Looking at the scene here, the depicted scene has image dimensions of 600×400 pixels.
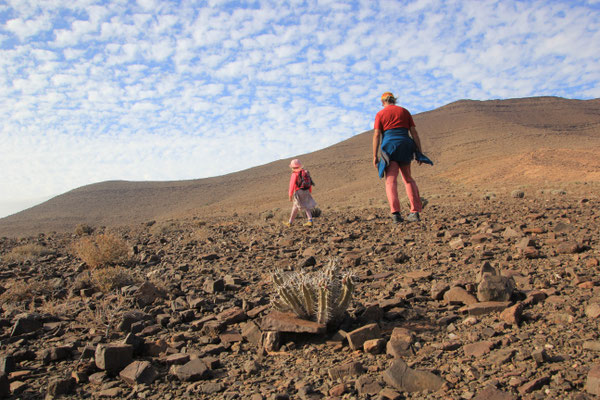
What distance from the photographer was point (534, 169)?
2364 centimetres

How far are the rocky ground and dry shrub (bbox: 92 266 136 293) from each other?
38mm

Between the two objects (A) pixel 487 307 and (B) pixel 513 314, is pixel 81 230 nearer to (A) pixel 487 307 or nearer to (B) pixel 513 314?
(A) pixel 487 307

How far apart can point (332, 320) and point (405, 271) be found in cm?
166

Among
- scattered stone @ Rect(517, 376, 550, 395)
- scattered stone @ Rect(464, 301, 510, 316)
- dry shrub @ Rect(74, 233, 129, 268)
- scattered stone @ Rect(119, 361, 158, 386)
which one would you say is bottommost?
scattered stone @ Rect(517, 376, 550, 395)

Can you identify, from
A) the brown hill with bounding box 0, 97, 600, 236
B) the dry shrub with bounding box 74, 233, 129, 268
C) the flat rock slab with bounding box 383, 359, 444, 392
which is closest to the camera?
the flat rock slab with bounding box 383, 359, 444, 392

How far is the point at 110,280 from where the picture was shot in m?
4.97

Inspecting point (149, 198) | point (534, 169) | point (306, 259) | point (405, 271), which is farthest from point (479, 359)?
point (149, 198)

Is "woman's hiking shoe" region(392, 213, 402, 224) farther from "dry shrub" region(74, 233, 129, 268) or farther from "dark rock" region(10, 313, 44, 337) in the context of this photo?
"dark rock" region(10, 313, 44, 337)

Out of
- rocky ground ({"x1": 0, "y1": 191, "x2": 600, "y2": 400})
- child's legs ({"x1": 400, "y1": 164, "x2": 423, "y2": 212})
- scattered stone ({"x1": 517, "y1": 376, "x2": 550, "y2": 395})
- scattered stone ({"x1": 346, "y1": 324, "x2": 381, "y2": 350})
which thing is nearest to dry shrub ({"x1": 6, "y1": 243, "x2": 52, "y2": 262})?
rocky ground ({"x1": 0, "y1": 191, "x2": 600, "y2": 400})

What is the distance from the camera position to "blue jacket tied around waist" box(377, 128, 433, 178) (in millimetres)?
7043

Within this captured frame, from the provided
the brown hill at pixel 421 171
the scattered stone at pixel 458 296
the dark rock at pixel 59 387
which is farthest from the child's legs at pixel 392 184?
the brown hill at pixel 421 171

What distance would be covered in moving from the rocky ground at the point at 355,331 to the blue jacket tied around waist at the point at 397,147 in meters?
1.89

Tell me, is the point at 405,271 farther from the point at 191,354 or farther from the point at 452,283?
the point at 191,354

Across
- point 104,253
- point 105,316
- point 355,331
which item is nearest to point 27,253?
point 104,253
